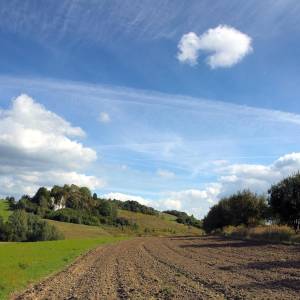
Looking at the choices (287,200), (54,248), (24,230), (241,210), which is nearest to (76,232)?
(24,230)

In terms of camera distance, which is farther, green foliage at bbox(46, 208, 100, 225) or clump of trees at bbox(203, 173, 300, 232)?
green foliage at bbox(46, 208, 100, 225)

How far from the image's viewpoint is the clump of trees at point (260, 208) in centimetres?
5909

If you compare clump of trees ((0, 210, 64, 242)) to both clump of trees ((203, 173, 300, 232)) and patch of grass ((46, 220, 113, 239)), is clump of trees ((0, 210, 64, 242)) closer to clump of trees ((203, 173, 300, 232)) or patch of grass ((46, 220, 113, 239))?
patch of grass ((46, 220, 113, 239))

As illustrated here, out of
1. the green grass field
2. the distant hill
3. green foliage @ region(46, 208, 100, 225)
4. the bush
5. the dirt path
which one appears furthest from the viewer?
the distant hill

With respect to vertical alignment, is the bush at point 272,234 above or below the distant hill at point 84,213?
below

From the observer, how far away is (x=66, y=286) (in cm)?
2148

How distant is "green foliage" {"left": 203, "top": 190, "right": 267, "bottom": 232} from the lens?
92000 millimetres

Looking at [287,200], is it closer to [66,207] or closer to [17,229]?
[17,229]

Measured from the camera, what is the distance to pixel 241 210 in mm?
96062

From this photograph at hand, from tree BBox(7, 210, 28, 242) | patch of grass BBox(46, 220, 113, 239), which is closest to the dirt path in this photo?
tree BBox(7, 210, 28, 242)

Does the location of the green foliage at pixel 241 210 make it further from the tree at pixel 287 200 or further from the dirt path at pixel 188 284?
the dirt path at pixel 188 284

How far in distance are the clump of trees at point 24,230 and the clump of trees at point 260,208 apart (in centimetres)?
3851

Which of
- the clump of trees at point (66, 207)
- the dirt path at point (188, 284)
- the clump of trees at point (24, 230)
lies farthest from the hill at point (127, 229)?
the dirt path at point (188, 284)

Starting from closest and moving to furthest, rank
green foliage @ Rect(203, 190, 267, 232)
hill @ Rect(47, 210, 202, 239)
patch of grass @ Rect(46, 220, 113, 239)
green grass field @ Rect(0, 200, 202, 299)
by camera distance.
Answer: green grass field @ Rect(0, 200, 202, 299) → green foliage @ Rect(203, 190, 267, 232) → patch of grass @ Rect(46, 220, 113, 239) → hill @ Rect(47, 210, 202, 239)
